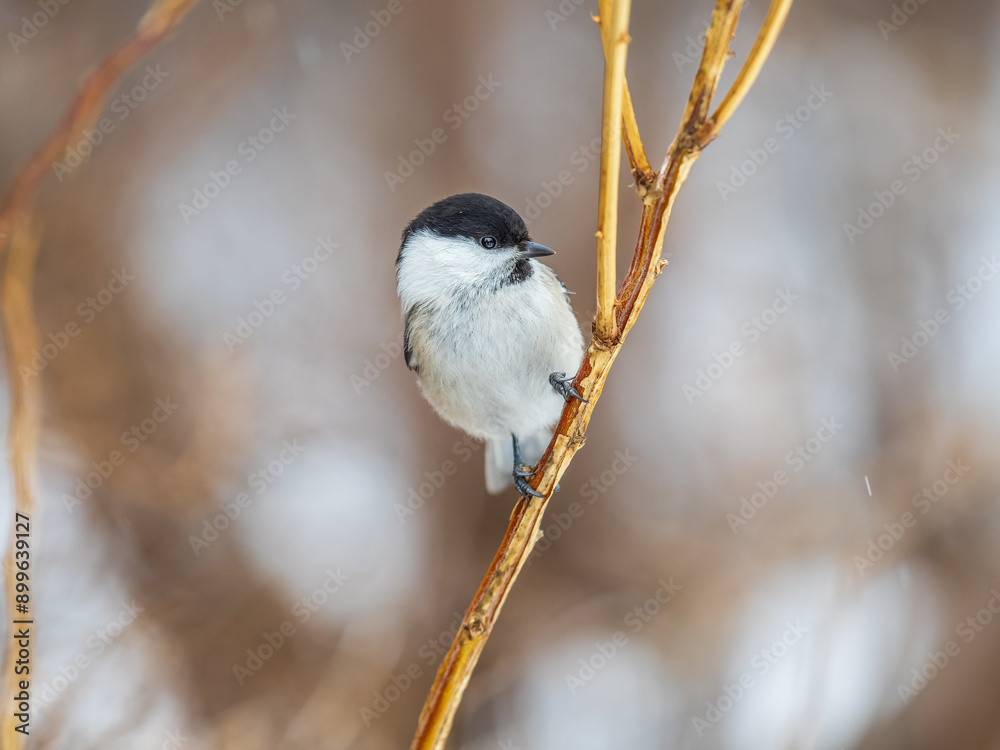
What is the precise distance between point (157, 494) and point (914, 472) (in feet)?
7.46

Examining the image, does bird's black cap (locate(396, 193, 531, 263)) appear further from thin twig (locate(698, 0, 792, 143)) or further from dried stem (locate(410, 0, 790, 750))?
thin twig (locate(698, 0, 792, 143))

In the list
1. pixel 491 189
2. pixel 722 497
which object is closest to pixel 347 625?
pixel 722 497

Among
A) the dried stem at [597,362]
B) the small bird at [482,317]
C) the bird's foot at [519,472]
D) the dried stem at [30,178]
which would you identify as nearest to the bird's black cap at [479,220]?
the small bird at [482,317]

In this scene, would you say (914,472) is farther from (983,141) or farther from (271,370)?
(271,370)

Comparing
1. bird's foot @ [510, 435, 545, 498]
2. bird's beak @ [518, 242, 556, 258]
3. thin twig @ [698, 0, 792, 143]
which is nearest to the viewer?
thin twig @ [698, 0, 792, 143]

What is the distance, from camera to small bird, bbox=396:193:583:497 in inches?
56.5

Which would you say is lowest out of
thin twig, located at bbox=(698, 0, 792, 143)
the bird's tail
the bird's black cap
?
the bird's tail

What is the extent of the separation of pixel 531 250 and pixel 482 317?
7.1 inches

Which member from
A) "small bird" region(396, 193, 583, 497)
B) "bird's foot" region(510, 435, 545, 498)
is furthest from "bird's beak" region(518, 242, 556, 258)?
"bird's foot" region(510, 435, 545, 498)

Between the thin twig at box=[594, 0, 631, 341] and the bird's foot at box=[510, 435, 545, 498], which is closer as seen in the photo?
the thin twig at box=[594, 0, 631, 341]

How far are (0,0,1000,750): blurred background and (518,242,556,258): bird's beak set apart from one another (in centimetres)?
76

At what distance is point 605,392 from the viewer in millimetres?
2225

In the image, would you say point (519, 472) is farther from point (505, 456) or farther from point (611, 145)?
point (611, 145)

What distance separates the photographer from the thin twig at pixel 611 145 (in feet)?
1.74
